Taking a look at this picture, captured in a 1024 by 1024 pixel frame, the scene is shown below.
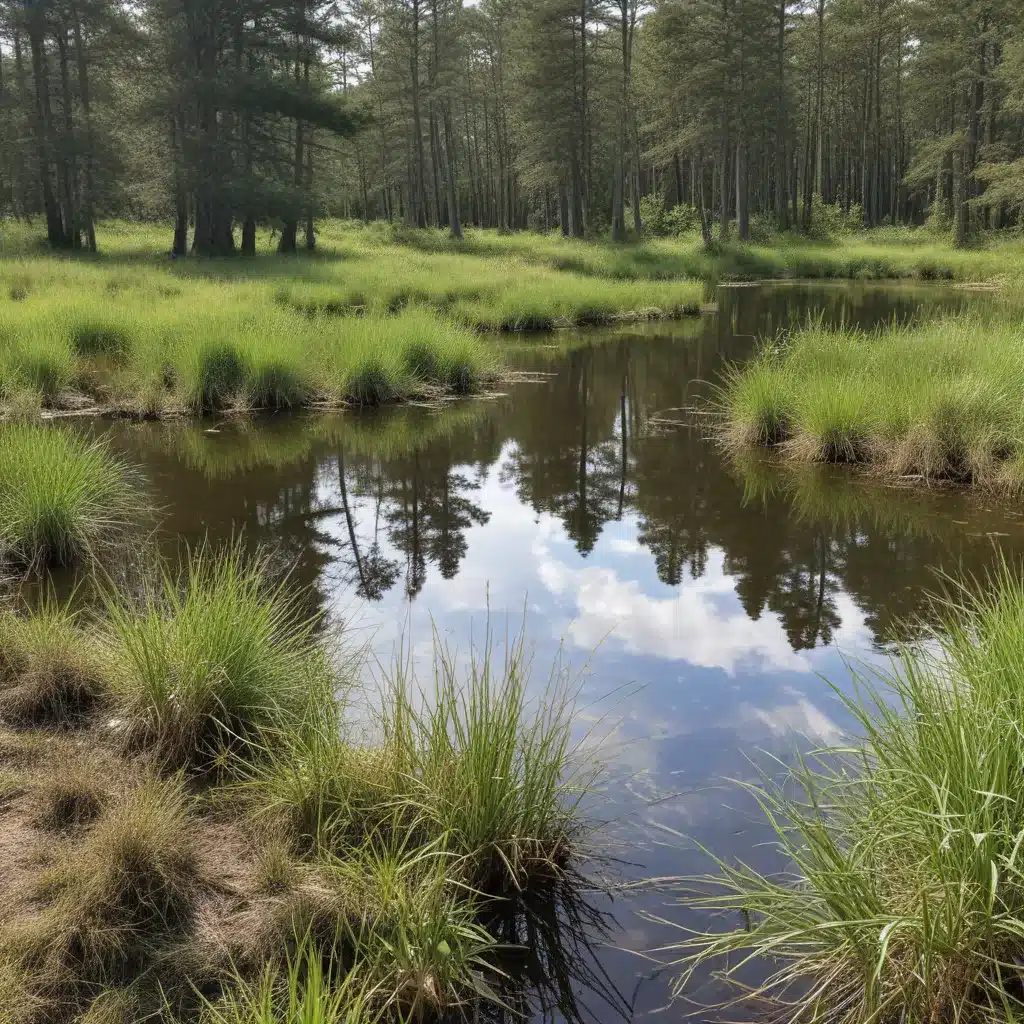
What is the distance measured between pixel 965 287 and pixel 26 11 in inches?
1095

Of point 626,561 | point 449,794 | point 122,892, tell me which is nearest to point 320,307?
point 626,561

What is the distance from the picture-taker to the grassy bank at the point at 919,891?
89.7 inches

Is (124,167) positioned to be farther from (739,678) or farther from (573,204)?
(739,678)

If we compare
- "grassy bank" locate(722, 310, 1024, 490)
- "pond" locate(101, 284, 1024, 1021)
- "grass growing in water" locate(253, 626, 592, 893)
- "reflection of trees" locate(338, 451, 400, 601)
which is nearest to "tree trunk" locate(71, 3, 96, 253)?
"pond" locate(101, 284, 1024, 1021)

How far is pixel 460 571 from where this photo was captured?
6.75 metres

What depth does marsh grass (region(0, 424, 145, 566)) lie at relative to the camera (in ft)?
20.7

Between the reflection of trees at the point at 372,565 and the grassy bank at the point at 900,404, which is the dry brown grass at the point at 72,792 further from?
the grassy bank at the point at 900,404

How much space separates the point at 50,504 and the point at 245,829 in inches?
157

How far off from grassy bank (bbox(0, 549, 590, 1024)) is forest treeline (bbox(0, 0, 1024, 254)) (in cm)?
2351

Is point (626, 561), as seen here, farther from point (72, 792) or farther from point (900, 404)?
point (72, 792)

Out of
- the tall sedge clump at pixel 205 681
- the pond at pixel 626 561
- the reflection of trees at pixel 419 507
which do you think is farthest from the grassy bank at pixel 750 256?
the tall sedge clump at pixel 205 681

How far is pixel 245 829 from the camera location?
3283 mm

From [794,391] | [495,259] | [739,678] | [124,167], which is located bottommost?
[739,678]

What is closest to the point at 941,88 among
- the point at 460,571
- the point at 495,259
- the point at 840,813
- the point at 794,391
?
the point at 495,259
